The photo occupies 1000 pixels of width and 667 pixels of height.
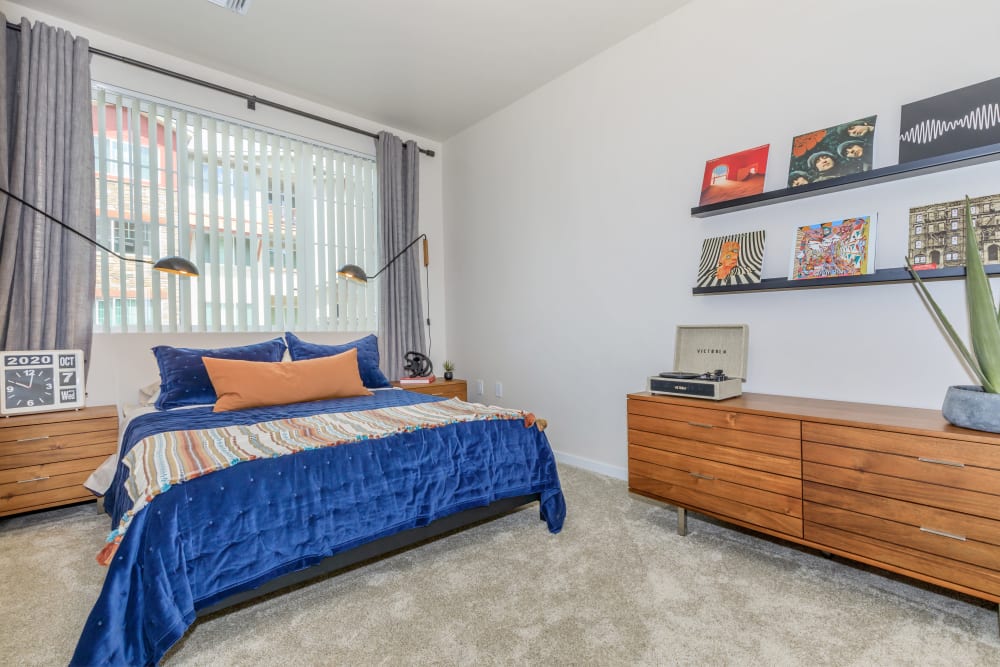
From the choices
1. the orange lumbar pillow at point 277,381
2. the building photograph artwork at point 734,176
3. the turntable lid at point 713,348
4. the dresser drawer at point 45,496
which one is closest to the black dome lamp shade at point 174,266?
the orange lumbar pillow at point 277,381

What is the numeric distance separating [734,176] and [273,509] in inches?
98.8

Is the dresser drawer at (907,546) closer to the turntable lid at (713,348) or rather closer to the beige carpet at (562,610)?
the beige carpet at (562,610)

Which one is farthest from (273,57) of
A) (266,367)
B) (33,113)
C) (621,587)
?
(621,587)

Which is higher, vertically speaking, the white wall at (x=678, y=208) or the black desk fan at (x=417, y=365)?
the white wall at (x=678, y=208)

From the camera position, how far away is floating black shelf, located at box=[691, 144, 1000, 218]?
5.44 feet

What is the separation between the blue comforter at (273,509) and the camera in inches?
50.4

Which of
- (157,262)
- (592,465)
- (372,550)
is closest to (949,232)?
(592,465)

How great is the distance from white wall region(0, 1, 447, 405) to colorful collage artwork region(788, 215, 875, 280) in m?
3.16

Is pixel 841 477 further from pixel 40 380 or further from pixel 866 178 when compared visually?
pixel 40 380

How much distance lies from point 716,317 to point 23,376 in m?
3.64

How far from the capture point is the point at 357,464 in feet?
5.77

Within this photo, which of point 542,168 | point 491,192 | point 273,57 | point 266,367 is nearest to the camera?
point 266,367

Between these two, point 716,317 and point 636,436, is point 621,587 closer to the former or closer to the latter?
point 636,436

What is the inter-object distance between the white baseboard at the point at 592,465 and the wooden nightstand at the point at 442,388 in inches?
35.5
